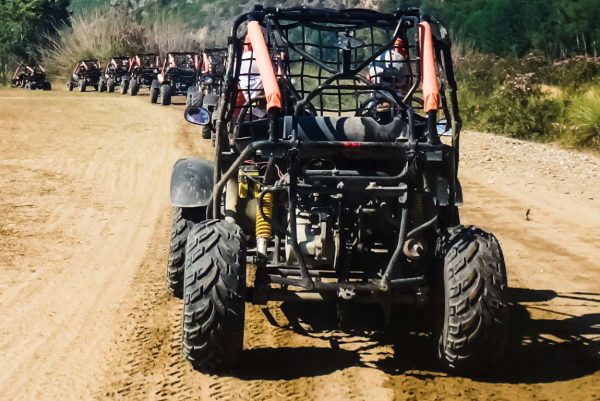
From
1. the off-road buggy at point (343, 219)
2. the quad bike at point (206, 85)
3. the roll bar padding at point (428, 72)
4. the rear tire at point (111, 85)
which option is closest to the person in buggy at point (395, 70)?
the off-road buggy at point (343, 219)

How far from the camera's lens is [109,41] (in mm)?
42219

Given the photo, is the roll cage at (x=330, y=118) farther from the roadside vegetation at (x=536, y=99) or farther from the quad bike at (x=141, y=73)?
the quad bike at (x=141, y=73)

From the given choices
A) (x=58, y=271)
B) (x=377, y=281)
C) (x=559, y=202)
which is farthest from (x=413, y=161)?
(x=559, y=202)

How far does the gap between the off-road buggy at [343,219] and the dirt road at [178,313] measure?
25 centimetres

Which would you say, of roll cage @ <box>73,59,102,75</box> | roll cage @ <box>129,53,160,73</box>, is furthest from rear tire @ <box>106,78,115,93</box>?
roll cage @ <box>73,59,102,75</box>

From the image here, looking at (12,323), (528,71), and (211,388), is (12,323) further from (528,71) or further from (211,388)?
(528,71)

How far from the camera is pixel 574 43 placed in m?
27.7

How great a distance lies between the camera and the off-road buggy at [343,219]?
462 cm

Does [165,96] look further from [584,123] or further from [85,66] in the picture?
[584,123]

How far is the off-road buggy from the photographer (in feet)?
15.2

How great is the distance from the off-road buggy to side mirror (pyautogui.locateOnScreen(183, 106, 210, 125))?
12.7 inches

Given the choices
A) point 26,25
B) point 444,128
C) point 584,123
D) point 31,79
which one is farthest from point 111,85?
point 444,128

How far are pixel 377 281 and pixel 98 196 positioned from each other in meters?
6.35

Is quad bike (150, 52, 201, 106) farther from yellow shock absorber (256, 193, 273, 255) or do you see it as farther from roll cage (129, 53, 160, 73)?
yellow shock absorber (256, 193, 273, 255)
